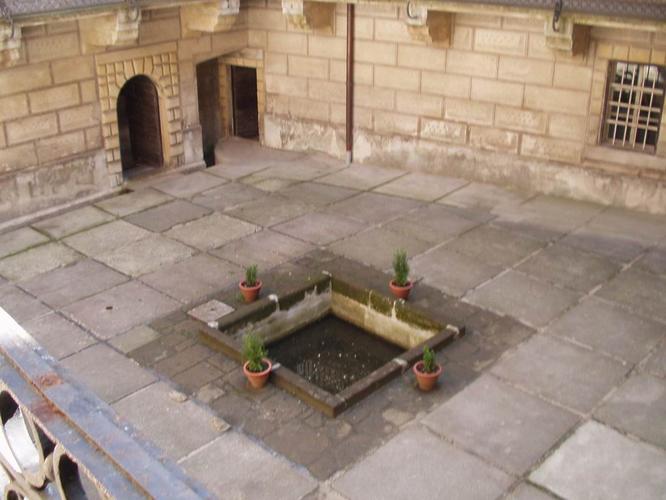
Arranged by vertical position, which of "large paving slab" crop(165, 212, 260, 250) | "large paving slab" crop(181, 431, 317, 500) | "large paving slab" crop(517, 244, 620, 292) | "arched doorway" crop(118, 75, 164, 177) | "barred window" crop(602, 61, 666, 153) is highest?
"barred window" crop(602, 61, 666, 153)

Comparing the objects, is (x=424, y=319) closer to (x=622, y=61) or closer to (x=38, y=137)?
(x=622, y=61)

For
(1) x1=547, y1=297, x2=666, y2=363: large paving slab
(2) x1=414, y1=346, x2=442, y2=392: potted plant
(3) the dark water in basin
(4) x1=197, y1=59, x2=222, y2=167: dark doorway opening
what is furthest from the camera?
(4) x1=197, y1=59, x2=222, y2=167: dark doorway opening

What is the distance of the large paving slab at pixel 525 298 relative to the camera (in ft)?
28.1

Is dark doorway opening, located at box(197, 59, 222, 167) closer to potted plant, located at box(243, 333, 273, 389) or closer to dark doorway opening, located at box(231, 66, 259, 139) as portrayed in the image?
dark doorway opening, located at box(231, 66, 259, 139)

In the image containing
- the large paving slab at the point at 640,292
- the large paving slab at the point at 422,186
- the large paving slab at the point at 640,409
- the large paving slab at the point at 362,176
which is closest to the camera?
the large paving slab at the point at 640,409

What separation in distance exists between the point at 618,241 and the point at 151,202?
7.20 m

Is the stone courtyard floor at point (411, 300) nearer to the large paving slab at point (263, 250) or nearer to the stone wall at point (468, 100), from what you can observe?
the large paving slab at point (263, 250)

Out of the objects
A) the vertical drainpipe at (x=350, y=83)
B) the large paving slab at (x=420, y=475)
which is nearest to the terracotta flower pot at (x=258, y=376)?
the large paving slab at (x=420, y=475)

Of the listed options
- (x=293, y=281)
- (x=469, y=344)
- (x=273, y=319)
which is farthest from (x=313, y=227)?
(x=469, y=344)

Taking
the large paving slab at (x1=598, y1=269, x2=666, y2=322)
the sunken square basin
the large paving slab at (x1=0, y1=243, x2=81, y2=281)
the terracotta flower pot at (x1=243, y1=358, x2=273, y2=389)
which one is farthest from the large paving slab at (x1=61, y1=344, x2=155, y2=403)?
the large paving slab at (x1=598, y1=269, x2=666, y2=322)

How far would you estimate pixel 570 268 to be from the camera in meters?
9.70

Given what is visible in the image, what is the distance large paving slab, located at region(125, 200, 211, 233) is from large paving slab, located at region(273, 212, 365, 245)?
1.50 m

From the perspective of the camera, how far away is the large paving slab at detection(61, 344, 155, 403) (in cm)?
→ 725

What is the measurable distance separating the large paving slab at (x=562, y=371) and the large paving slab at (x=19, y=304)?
5.22 meters
